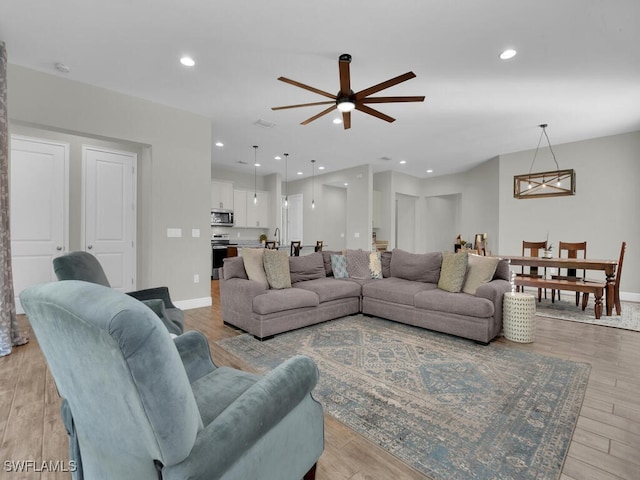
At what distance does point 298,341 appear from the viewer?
320 centimetres

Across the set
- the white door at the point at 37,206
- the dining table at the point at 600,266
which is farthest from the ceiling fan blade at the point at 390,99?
the white door at the point at 37,206

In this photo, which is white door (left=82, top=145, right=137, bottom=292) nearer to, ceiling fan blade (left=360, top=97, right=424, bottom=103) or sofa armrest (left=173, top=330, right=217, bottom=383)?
ceiling fan blade (left=360, top=97, right=424, bottom=103)

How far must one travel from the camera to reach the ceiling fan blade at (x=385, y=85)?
264 cm

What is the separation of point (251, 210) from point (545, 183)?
22.2ft

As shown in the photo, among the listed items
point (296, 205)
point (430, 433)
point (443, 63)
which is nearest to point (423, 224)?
point (296, 205)

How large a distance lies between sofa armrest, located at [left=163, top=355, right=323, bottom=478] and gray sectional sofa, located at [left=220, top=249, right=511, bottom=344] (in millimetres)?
2160

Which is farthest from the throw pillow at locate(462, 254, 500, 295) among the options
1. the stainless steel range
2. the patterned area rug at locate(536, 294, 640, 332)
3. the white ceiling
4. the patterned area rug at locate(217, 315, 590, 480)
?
the stainless steel range

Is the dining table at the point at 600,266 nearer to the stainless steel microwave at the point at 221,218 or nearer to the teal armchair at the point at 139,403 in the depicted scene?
the teal armchair at the point at 139,403

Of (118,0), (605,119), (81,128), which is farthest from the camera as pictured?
(605,119)

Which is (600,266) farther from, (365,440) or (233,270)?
(233,270)

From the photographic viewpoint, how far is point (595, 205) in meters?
5.58

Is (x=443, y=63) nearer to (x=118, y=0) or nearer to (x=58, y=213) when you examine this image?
(x=118, y=0)

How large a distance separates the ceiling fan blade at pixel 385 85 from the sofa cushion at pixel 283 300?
216 cm

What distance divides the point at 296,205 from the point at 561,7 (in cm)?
786
